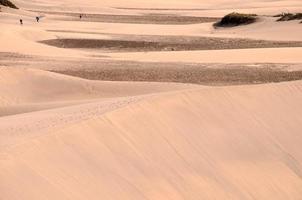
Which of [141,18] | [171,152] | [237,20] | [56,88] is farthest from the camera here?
[141,18]

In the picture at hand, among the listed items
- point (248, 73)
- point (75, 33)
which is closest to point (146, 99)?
point (248, 73)

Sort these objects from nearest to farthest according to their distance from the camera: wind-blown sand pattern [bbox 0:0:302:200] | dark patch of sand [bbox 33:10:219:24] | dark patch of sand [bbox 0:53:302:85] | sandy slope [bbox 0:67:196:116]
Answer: wind-blown sand pattern [bbox 0:0:302:200], sandy slope [bbox 0:67:196:116], dark patch of sand [bbox 0:53:302:85], dark patch of sand [bbox 33:10:219:24]

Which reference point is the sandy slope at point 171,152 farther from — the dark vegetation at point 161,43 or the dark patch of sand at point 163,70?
the dark vegetation at point 161,43

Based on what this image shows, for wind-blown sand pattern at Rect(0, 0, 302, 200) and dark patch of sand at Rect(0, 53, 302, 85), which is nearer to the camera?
wind-blown sand pattern at Rect(0, 0, 302, 200)

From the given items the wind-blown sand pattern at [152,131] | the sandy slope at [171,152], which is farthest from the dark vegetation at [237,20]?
the sandy slope at [171,152]

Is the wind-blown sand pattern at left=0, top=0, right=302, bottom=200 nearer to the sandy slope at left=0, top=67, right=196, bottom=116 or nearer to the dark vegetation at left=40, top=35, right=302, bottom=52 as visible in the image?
the sandy slope at left=0, top=67, right=196, bottom=116

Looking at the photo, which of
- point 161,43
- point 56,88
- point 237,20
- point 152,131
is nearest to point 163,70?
point 56,88

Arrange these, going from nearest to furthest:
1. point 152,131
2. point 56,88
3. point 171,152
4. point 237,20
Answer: point 171,152 < point 152,131 < point 56,88 < point 237,20

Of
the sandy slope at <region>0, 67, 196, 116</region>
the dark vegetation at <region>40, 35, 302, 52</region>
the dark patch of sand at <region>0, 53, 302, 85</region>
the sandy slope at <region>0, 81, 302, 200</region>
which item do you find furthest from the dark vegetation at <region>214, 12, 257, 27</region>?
the sandy slope at <region>0, 81, 302, 200</region>

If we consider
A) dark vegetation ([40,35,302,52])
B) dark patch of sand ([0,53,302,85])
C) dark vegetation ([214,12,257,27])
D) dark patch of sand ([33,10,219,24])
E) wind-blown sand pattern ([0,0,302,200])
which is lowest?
dark patch of sand ([33,10,219,24])

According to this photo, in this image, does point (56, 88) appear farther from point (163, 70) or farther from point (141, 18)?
point (141, 18)
